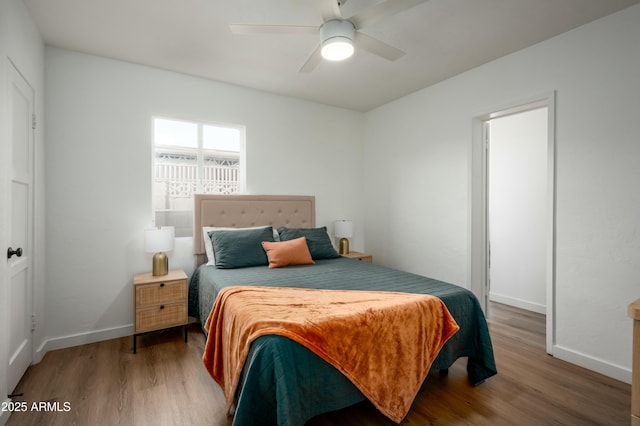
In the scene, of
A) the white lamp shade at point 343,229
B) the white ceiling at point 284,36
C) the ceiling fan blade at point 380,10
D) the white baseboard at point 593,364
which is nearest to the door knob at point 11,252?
the white ceiling at point 284,36

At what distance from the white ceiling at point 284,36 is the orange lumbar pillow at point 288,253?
1837 millimetres

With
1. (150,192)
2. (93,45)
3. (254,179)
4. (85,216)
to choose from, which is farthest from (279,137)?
(85,216)

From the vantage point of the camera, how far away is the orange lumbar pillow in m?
2.99

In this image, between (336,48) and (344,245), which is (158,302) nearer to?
(344,245)

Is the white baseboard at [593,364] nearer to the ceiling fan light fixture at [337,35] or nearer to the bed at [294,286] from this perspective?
the bed at [294,286]

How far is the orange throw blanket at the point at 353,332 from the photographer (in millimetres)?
1573

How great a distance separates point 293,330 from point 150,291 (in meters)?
1.85

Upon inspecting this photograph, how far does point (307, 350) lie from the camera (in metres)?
1.51

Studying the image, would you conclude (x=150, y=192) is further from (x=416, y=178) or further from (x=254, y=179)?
(x=416, y=178)

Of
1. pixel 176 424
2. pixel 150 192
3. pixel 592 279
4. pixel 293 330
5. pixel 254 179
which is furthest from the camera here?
pixel 254 179

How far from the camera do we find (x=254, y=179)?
3.77m

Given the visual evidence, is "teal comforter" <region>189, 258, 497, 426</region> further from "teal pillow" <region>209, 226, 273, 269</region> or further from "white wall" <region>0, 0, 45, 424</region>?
"white wall" <region>0, 0, 45, 424</region>

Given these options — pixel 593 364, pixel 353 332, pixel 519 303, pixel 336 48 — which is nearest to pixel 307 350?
pixel 353 332

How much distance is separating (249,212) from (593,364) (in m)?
3.45
